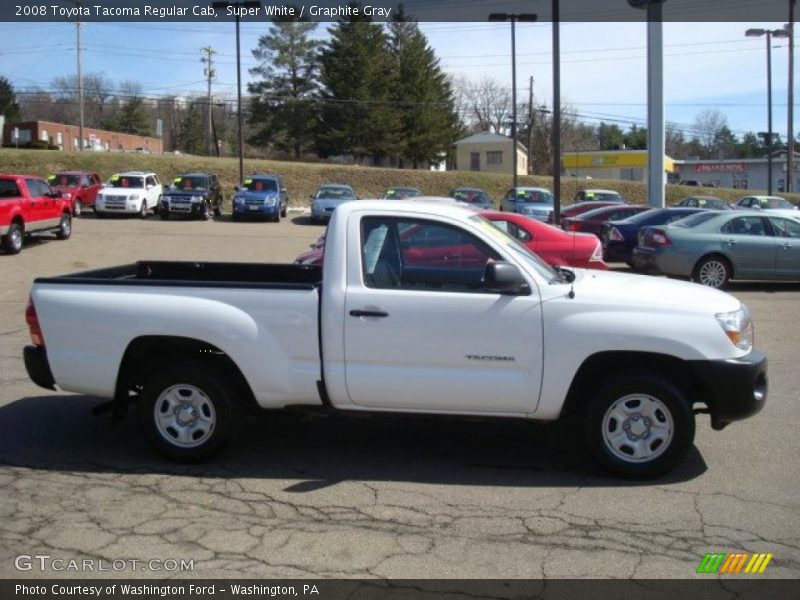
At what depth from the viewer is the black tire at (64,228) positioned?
74.6ft

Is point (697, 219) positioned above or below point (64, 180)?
below

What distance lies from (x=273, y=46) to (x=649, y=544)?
6859 cm

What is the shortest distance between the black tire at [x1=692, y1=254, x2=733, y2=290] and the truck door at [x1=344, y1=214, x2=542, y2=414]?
432 inches

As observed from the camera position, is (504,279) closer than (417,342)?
Yes

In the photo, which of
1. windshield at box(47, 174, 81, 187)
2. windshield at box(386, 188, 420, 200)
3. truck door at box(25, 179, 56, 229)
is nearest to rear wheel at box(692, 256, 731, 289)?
truck door at box(25, 179, 56, 229)

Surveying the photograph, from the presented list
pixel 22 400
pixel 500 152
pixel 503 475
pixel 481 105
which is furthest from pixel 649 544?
pixel 481 105

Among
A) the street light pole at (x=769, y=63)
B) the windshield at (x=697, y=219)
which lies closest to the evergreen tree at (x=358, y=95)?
the street light pole at (x=769, y=63)

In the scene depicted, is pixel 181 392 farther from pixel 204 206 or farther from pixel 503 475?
pixel 204 206

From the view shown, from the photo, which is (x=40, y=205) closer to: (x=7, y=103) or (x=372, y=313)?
(x=372, y=313)

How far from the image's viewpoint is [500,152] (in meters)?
75.5

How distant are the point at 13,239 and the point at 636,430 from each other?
17916mm

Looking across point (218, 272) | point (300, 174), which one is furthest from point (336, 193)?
point (218, 272)

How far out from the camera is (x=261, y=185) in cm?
3278

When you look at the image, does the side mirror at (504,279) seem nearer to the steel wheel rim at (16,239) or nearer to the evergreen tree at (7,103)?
the steel wheel rim at (16,239)
